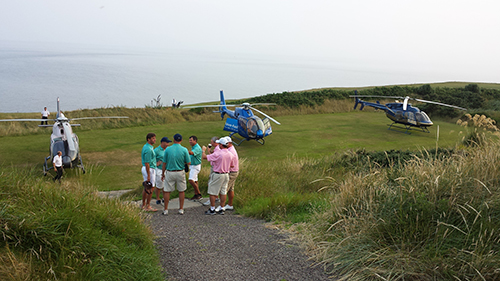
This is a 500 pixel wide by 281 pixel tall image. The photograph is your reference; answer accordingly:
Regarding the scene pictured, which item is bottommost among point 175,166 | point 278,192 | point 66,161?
point 278,192

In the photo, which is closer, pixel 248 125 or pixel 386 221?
pixel 386 221

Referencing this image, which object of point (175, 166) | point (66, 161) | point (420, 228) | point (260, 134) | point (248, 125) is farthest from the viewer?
point (248, 125)

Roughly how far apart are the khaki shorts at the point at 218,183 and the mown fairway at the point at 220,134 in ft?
14.5

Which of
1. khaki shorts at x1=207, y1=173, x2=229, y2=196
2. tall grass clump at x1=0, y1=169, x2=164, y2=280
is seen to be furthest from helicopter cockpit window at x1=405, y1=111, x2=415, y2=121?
tall grass clump at x1=0, y1=169, x2=164, y2=280

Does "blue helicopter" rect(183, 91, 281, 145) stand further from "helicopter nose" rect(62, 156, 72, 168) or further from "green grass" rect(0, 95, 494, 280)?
"green grass" rect(0, 95, 494, 280)

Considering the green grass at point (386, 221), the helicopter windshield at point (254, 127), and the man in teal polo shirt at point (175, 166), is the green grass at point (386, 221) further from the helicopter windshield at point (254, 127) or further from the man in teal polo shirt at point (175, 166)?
the helicopter windshield at point (254, 127)

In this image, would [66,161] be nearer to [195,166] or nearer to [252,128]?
[195,166]

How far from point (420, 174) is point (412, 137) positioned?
15574 mm

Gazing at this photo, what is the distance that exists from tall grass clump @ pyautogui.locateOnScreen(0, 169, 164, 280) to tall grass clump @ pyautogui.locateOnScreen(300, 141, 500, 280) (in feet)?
7.67

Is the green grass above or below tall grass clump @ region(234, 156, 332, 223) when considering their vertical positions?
above

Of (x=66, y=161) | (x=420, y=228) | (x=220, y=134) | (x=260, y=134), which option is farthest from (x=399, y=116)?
(x=420, y=228)

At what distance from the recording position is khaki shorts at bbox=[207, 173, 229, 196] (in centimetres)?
737

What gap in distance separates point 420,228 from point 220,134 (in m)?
14.8

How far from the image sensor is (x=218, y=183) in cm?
739
